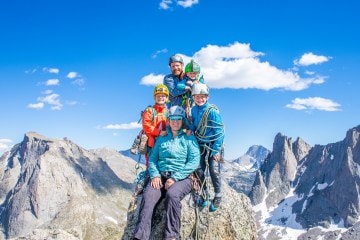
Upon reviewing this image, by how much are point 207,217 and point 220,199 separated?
86 cm

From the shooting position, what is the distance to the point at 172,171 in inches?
571

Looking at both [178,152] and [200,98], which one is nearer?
[178,152]

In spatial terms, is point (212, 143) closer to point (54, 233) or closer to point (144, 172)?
point (144, 172)

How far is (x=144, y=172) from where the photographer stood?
15.7 metres

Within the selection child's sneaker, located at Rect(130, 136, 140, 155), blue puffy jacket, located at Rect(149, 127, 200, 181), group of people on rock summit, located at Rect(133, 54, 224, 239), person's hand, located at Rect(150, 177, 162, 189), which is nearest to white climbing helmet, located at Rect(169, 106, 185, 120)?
group of people on rock summit, located at Rect(133, 54, 224, 239)

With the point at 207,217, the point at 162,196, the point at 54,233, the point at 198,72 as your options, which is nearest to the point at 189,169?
the point at 162,196

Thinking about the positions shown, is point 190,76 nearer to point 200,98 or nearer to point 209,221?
point 200,98

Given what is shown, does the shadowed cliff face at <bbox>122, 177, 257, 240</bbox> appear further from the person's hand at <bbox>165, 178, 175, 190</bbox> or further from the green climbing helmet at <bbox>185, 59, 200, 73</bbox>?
the green climbing helmet at <bbox>185, 59, 200, 73</bbox>

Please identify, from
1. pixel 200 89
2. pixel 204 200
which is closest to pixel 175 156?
pixel 204 200

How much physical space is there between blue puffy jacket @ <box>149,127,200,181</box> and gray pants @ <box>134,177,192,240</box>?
569mm

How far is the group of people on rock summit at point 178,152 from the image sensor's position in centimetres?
1379

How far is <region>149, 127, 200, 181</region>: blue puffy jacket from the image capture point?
14547 millimetres

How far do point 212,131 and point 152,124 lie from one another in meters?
2.33

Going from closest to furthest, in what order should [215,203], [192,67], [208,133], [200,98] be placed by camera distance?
1. [200,98]
2. [208,133]
3. [215,203]
4. [192,67]
